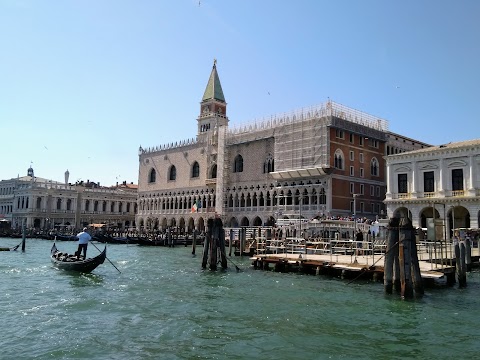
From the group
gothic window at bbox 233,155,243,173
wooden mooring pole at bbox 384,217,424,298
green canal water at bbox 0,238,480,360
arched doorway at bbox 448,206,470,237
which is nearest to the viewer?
green canal water at bbox 0,238,480,360

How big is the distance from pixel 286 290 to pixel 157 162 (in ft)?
162

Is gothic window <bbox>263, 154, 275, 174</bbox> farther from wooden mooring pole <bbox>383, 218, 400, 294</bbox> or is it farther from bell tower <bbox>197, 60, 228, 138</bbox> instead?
wooden mooring pole <bbox>383, 218, 400, 294</bbox>

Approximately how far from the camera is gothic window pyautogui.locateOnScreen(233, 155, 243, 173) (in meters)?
50.0

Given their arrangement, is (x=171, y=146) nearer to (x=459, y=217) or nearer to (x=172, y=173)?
(x=172, y=173)

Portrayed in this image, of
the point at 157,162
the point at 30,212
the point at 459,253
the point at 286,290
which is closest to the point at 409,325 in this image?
the point at 286,290

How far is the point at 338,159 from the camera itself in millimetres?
39781

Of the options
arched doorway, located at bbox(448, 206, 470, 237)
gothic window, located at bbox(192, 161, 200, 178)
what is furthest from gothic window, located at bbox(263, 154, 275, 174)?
arched doorway, located at bbox(448, 206, 470, 237)

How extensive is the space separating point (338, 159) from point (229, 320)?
99.3ft

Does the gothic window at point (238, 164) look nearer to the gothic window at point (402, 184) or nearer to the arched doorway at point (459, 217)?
the gothic window at point (402, 184)

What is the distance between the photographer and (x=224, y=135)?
5138 centimetres

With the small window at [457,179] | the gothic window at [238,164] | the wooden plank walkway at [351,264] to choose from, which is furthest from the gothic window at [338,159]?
the wooden plank walkway at [351,264]

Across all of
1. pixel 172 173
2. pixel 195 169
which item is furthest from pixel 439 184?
pixel 172 173

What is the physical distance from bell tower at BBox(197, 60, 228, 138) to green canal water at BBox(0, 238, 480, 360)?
46.0 meters

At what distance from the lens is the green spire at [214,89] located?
64.1m
